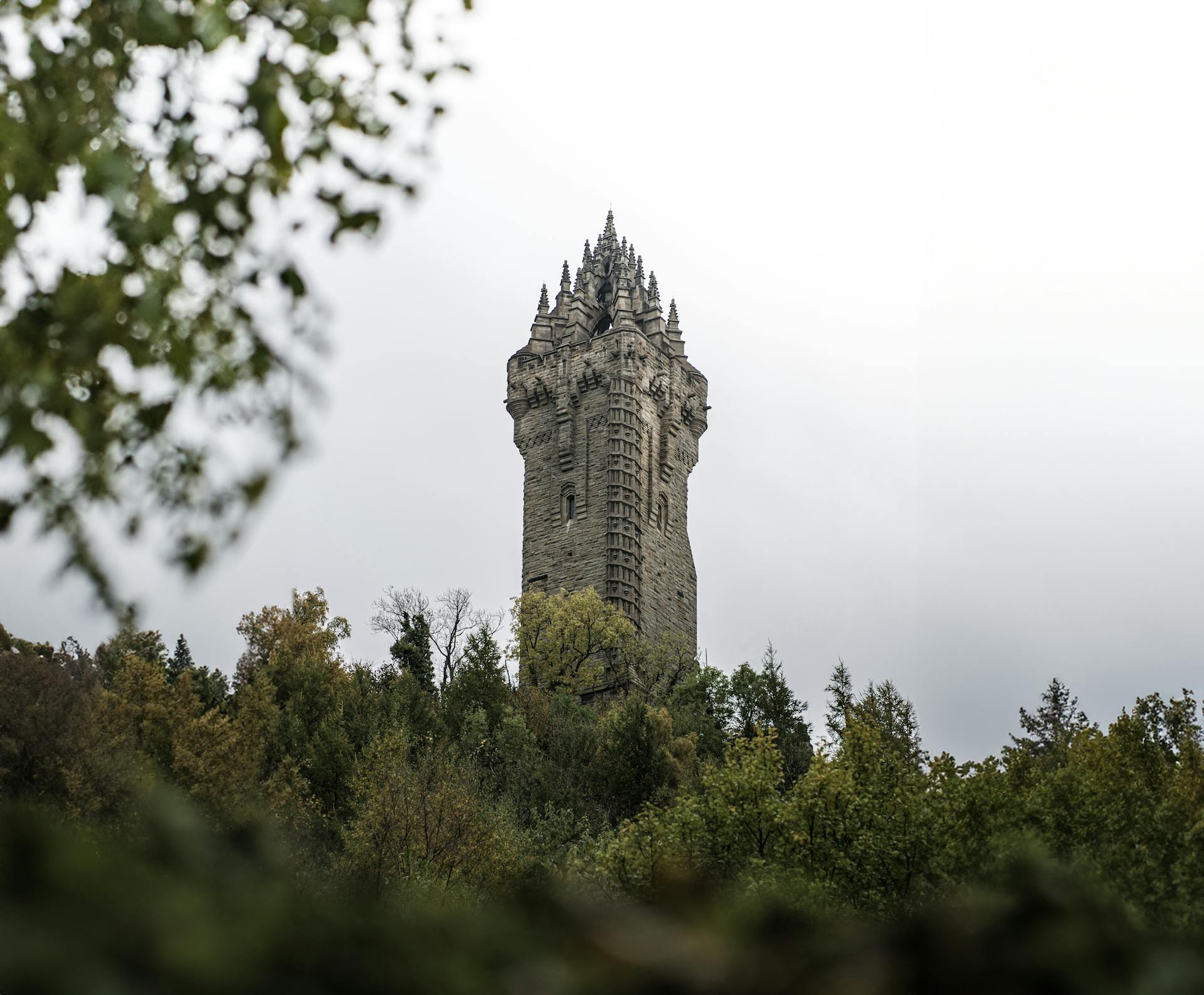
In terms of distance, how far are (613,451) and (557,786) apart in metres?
27.1

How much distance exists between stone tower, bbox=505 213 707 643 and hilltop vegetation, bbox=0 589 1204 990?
3423 mm

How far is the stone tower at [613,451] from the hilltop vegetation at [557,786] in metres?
3.42

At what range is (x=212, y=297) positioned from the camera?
5215 millimetres

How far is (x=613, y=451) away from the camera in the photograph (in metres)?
63.6

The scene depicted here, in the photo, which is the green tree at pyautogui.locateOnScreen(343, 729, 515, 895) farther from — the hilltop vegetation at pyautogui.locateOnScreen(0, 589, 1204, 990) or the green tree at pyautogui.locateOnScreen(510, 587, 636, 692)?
the green tree at pyautogui.locateOnScreen(510, 587, 636, 692)

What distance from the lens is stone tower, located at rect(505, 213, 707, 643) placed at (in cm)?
6247

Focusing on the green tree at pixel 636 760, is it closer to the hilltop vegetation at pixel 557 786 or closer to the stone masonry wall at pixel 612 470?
the hilltop vegetation at pixel 557 786

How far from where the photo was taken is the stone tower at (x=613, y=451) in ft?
205

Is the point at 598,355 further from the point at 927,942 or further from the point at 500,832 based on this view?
the point at 927,942

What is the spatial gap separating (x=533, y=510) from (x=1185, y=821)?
152 feet

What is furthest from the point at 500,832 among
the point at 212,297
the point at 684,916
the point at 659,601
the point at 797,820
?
the point at 659,601

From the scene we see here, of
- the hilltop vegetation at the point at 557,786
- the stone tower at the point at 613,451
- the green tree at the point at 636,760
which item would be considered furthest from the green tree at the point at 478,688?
the stone tower at the point at 613,451

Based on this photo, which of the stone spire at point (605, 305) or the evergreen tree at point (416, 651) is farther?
the stone spire at point (605, 305)

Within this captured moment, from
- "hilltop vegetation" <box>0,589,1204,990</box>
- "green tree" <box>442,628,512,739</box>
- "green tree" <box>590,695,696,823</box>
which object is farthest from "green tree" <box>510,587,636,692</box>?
"green tree" <box>590,695,696,823</box>
